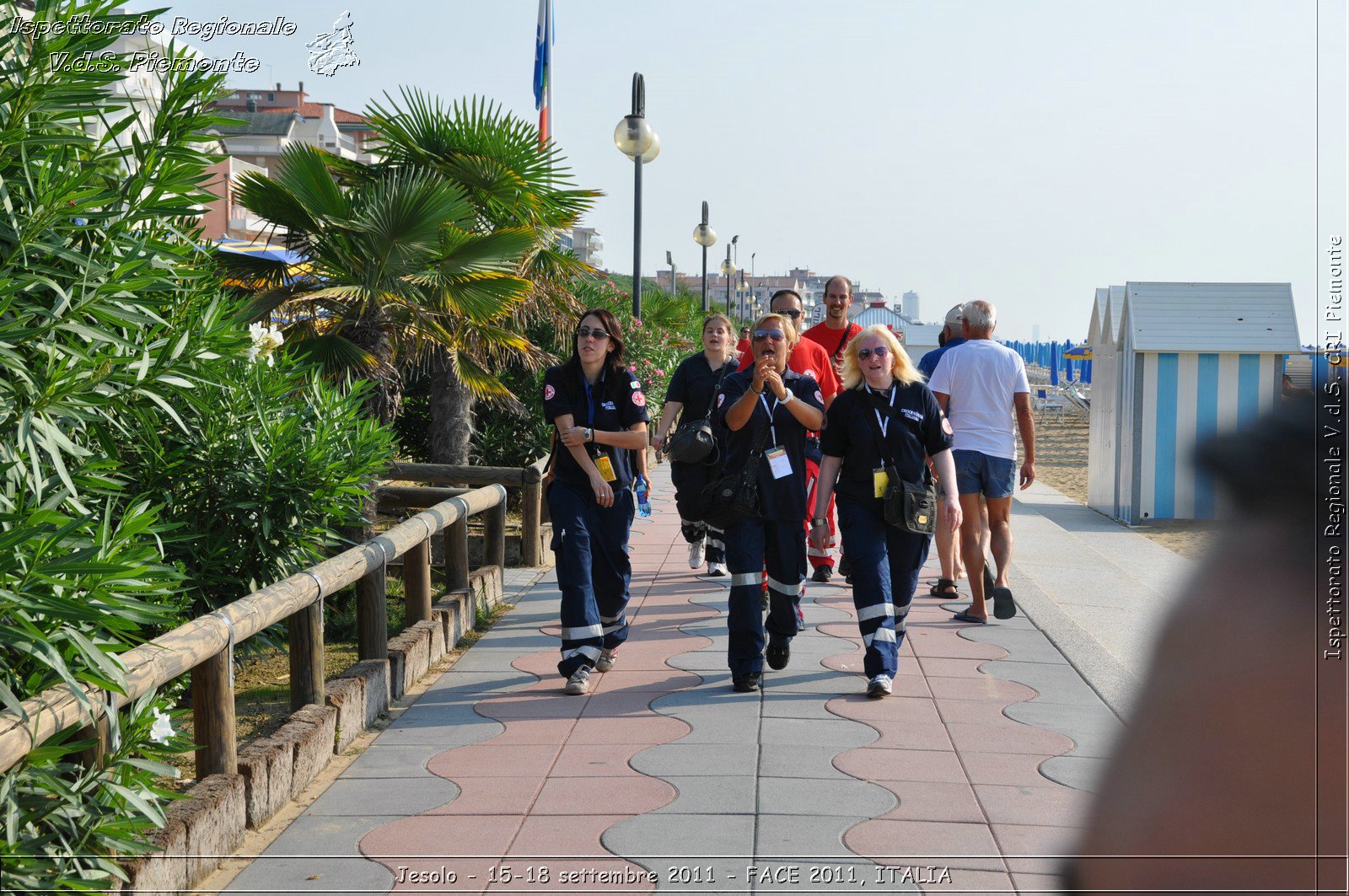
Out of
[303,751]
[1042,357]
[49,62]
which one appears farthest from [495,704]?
[1042,357]

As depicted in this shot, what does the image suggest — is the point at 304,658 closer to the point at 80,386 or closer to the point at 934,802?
the point at 80,386

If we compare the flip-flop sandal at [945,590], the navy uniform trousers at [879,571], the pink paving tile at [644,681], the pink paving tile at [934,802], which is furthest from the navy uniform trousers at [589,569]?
the flip-flop sandal at [945,590]

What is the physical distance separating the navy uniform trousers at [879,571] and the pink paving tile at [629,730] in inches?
40.6

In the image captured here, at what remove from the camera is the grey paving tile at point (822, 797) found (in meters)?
4.23

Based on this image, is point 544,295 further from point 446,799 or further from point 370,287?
point 446,799

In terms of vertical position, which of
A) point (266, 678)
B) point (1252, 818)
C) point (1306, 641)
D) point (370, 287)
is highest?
point (370, 287)

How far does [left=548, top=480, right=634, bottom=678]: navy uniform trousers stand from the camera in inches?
232

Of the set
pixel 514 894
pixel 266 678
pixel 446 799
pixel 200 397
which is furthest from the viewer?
pixel 266 678

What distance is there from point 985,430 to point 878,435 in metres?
A: 1.78

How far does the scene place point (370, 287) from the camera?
28.1 ft

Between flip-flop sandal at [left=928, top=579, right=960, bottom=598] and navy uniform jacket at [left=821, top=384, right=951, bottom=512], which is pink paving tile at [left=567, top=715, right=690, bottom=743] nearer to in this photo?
navy uniform jacket at [left=821, top=384, right=951, bottom=512]

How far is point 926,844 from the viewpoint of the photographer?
13.0ft

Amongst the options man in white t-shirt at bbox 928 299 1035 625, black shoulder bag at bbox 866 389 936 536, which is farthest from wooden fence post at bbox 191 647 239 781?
man in white t-shirt at bbox 928 299 1035 625

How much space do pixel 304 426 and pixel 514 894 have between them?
3040 millimetres
